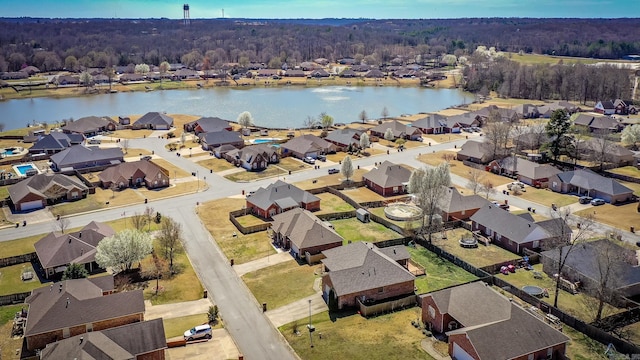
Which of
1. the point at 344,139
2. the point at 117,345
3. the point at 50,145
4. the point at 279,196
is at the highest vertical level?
the point at 344,139

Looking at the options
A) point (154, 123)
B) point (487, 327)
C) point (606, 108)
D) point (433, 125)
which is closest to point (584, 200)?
point (487, 327)

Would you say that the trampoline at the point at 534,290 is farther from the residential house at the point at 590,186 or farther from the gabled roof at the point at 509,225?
the residential house at the point at 590,186

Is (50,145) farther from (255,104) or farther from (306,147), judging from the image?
(255,104)

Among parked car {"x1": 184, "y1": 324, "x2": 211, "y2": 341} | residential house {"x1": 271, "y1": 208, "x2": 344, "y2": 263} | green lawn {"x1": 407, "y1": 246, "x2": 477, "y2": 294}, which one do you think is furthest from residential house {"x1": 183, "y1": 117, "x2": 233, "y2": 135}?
parked car {"x1": 184, "y1": 324, "x2": 211, "y2": 341}

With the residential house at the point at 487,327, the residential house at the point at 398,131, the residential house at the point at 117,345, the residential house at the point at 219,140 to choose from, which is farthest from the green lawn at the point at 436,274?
the residential house at the point at 398,131

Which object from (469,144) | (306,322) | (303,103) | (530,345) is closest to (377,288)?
(306,322)

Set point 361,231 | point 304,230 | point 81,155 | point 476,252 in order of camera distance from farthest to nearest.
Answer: point 81,155 → point 361,231 → point 476,252 → point 304,230

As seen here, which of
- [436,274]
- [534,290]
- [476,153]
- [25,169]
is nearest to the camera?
[534,290]

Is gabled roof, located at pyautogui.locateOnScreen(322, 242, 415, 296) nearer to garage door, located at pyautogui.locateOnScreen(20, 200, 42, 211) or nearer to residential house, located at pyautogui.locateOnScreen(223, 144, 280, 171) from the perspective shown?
residential house, located at pyautogui.locateOnScreen(223, 144, 280, 171)
